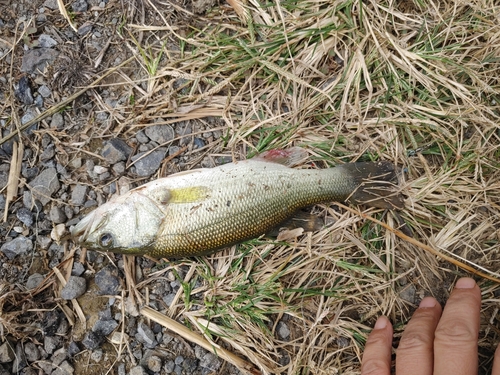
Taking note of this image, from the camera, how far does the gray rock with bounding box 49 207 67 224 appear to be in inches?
151

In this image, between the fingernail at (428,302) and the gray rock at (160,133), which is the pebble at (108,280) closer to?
the gray rock at (160,133)

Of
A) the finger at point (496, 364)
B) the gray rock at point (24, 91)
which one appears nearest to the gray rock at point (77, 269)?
the gray rock at point (24, 91)

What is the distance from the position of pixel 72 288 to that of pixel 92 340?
48cm

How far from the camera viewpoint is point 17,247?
3824mm

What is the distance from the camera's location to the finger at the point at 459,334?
347 centimetres

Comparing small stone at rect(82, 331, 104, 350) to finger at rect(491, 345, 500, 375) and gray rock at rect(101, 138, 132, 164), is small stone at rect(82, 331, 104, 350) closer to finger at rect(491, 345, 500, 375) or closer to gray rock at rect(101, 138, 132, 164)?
gray rock at rect(101, 138, 132, 164)

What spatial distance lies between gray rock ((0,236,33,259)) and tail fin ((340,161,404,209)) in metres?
2.78

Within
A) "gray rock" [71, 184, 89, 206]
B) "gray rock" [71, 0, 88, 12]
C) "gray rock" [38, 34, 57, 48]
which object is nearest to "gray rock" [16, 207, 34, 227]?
"gray rock" [71, 184, 89, 206]

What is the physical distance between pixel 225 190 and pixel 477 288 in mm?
2219

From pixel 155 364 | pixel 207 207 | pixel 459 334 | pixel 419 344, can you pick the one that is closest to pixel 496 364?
pixel 459 334

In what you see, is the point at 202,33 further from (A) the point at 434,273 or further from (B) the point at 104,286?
(A) the point at 434,273

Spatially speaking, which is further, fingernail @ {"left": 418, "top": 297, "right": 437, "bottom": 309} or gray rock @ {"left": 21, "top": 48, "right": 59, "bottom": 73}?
gray rock @ {"left": 21, "top": 48, "right": 59, "bottom": 73}

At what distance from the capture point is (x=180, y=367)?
3807 millimetres

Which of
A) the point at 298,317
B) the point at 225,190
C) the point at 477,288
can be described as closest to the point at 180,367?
the point at 298,317
